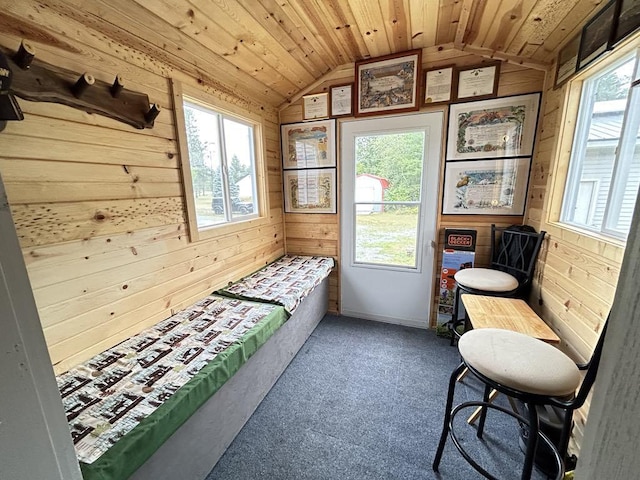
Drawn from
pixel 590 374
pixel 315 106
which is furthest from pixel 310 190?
pixel 590 374

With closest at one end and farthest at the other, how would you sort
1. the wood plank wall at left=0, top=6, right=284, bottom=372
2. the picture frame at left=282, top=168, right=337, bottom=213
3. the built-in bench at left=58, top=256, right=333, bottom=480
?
the built-in bench at left=58, top=256, right=333, bottom=480 < the wood plank wall at left=0, top=6, right=284, bottom=372 < the picture frame at left=282, top=168, right=337, bottom=213

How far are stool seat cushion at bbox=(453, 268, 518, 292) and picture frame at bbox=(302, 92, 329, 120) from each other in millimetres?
2036

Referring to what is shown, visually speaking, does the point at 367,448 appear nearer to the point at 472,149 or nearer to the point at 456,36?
the point at 472,149

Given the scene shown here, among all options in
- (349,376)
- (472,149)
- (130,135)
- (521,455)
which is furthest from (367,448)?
(472,149)

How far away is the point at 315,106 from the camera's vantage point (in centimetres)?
281

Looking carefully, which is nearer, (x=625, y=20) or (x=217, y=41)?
(x=625, y=20)

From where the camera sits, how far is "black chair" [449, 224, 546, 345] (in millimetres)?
2010

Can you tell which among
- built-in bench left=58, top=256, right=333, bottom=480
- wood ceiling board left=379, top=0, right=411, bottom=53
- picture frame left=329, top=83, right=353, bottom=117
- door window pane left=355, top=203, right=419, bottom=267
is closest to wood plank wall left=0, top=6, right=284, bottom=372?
built-in bench left=58, top=256, right=333, bottom=480

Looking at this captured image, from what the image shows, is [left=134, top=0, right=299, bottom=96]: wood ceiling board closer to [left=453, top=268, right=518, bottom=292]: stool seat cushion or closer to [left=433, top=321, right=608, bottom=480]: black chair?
[left=433, top=321, right=608, bottom=480]: black chair

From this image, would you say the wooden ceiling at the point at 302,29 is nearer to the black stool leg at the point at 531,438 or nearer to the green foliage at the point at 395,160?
the green foliage at the point at 395,160

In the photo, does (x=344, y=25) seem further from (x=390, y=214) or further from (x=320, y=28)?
(x=390, y=214)

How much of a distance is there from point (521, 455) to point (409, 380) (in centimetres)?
74

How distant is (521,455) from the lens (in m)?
1.49

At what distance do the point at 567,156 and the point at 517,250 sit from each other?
750 millimetres
